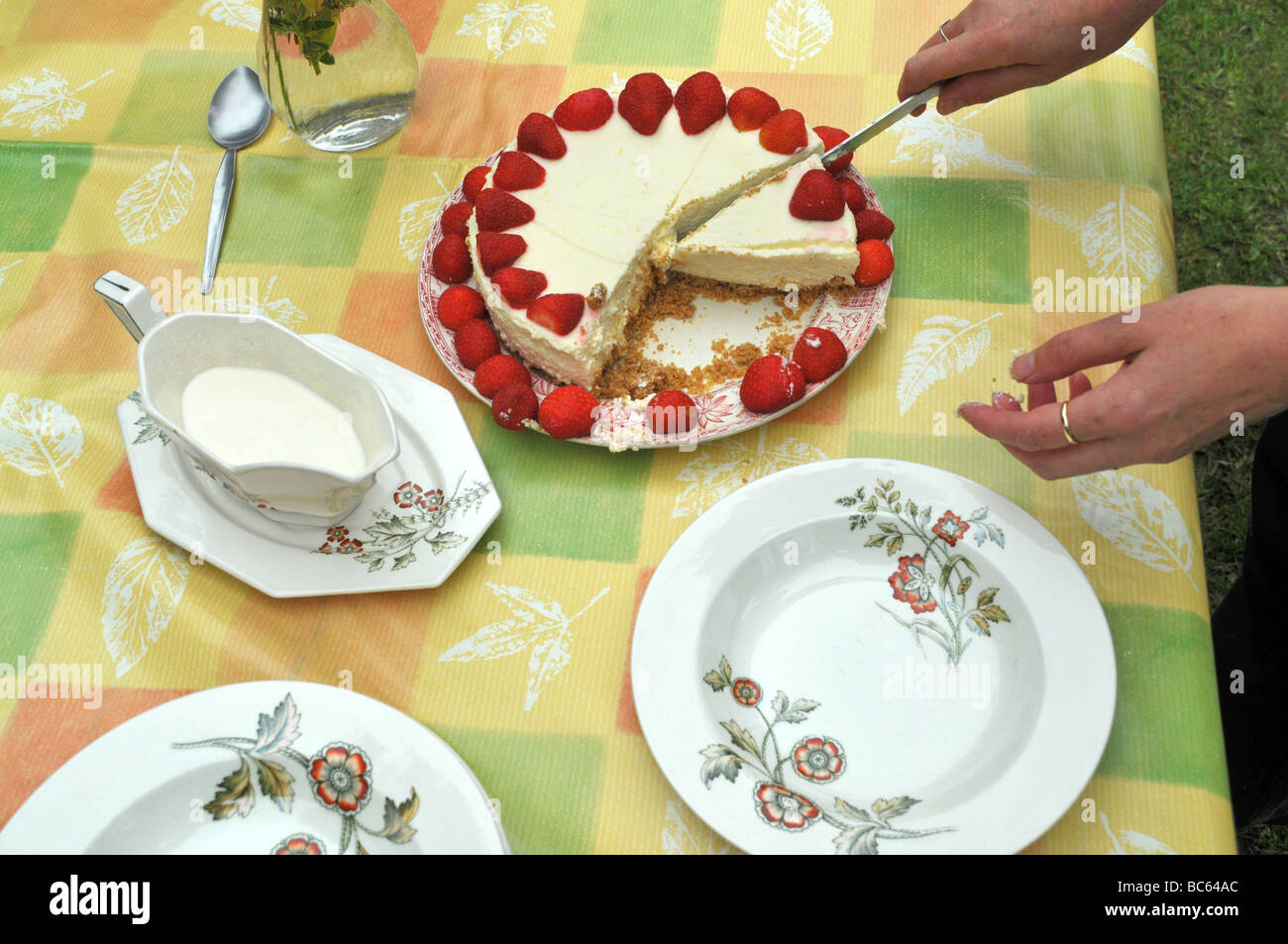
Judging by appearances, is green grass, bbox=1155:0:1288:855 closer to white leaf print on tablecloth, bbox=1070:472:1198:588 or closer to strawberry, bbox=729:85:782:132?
white leaf print on tablecloth, bbox=1070:472:1198:588

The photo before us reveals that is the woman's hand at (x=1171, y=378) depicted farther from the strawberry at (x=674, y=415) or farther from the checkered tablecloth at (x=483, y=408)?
the strawberry at (x=674, y=415)

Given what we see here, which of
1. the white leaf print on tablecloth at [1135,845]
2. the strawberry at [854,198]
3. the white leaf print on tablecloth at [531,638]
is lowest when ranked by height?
the white leaf print on tablecloth at [1135,845]

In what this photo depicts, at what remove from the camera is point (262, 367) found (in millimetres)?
1094

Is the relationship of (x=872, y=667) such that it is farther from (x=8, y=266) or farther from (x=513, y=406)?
(x=8, y=266)

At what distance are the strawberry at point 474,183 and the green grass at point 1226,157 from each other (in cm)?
162

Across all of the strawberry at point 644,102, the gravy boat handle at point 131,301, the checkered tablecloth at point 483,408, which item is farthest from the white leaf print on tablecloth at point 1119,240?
the gravy boat handle at point 131,301

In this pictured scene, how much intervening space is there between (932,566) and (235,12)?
1.47 metres

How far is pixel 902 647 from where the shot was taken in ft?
3.39

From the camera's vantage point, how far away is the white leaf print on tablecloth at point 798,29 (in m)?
1.55

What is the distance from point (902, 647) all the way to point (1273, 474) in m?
0.55

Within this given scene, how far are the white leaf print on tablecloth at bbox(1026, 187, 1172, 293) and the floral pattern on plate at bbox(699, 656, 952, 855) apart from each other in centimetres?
72
